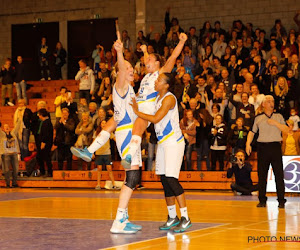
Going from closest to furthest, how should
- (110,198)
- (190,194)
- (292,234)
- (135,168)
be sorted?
(292,234) < (135,168) < (110,198) < (190,194)

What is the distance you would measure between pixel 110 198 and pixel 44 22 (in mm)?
18752

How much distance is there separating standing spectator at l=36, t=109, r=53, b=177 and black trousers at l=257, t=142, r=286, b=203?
9.27 meters

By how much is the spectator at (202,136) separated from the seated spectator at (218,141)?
217 millimetres

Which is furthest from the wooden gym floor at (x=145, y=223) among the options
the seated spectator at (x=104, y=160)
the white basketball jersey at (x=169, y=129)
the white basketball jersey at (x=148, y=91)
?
the seated spectator at (x=104, y=160)

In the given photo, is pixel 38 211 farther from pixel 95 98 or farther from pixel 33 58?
pixel 33 58

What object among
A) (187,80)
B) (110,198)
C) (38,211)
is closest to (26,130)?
(187,80)

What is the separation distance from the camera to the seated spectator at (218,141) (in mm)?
18484

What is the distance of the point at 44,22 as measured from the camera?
3272cm

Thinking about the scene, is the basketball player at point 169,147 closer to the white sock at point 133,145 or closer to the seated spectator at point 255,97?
the white sock at point 133,145

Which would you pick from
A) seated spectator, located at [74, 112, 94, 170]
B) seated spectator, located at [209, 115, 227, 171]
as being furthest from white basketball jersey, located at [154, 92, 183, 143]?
seated spectator, located at [74, 112, 94, 170]

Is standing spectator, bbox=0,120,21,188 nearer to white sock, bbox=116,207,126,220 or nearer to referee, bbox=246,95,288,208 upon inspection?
referee, bbox=246,95,288,208

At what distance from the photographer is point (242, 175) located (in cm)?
1688

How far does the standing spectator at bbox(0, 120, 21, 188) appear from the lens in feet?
68.8

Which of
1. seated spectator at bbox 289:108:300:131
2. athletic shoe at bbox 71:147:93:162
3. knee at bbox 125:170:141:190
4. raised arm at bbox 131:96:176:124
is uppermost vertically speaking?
seated spectator at bbox 289:108:300:131
